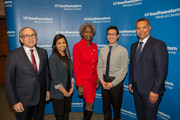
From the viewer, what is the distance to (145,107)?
1.94 metres

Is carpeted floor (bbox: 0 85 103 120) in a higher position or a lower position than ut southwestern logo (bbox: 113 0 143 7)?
lower

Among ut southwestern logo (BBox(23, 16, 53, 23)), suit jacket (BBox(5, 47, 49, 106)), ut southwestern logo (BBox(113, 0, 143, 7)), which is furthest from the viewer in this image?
ut southwestern logo (BBox(23, 16, 53, 23))

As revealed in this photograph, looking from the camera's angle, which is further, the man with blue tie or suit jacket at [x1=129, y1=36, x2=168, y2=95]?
the man with blue tie

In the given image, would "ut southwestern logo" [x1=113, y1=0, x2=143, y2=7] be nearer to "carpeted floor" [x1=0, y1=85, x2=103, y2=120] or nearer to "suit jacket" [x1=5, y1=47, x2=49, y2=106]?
"suit jacket" [x1=5, y1=47, x2=49, y2=106]

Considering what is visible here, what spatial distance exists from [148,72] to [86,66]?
45.8 inches

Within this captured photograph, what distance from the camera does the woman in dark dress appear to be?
205cm

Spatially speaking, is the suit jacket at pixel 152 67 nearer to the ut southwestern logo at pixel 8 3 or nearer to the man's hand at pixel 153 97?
the man's hand at pixel 153 97

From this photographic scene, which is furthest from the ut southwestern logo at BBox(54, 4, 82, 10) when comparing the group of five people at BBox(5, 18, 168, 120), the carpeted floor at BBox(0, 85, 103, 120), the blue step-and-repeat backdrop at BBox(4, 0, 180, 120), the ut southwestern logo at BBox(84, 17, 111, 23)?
the carpeted floor at BBox(0, 85, 103, 120)

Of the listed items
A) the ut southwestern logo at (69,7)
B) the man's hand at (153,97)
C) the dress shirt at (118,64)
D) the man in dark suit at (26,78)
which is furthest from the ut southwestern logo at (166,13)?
the man in dark suit at (26,78)

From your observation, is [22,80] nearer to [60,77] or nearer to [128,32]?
[60,77]

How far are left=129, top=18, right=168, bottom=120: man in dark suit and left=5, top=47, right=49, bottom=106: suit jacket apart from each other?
1.67 metres

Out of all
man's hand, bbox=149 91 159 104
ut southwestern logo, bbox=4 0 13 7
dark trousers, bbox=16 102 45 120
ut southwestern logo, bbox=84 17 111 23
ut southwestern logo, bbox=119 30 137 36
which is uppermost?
ut southwestern logo, bbox=4 0 13 7

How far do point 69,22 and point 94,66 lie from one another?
1.58m

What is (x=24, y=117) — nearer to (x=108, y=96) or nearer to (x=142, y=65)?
(x=108, y=96)
